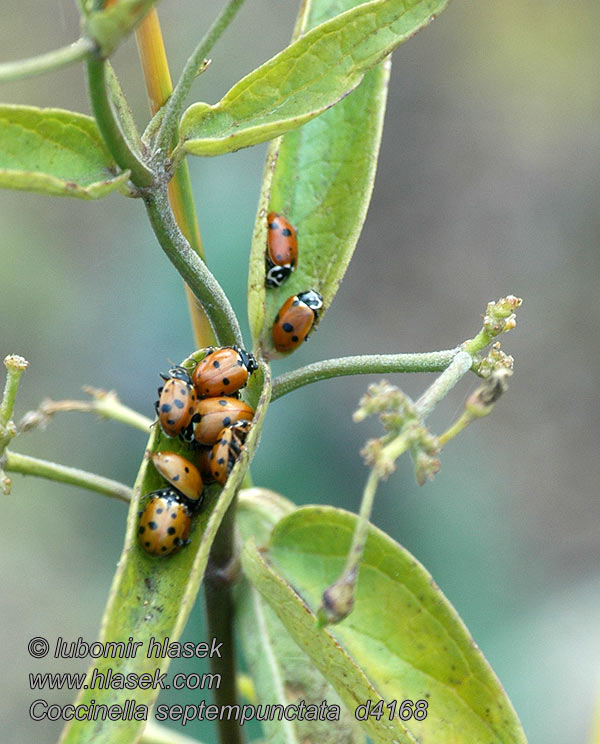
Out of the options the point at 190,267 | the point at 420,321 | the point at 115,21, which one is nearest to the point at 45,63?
the point at 115,21

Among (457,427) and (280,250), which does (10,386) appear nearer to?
(280,250)

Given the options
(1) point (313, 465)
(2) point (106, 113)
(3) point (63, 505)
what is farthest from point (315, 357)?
(2) point (106, 113)

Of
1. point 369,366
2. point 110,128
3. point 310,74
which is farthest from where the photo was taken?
point 369,366

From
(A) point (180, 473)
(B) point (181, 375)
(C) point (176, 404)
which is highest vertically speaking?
(B) point (181, 375)

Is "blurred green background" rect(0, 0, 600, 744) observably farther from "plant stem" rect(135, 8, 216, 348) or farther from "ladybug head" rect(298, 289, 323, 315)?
"plant stem" rect(135, 8, 216, 348)

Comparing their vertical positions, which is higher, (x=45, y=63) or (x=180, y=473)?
(x=45, y=63)

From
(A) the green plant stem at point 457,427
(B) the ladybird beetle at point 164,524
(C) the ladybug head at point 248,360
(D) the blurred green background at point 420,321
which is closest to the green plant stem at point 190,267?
(C) the ladybug head at point 248,360
